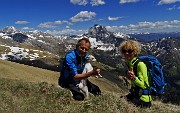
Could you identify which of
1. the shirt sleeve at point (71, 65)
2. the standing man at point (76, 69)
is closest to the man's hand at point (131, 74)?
the standing man at point (76, 69)

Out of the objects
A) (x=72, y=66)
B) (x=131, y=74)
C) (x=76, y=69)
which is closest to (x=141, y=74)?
(x=131, y=74)

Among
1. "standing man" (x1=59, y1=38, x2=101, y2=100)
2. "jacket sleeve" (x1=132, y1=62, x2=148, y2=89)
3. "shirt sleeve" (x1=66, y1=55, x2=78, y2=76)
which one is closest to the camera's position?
"jacket sleeve" (x1=132, y1=62, x2=148, y2=89)

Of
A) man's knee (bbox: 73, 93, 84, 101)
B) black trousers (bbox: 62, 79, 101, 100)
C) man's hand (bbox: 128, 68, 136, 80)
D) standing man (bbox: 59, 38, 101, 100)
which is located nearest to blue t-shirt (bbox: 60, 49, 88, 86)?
standing man (bbox: 59, 38, 101, 100)

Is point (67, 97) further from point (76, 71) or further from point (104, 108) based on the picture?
point (104, 108)

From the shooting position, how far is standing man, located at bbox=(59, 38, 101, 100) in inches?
522

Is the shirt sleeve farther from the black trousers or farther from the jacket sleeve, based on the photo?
the jacket sleeve

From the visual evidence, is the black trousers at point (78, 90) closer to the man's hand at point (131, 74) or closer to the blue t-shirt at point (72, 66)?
the blue t-shirt at point (72, 66)

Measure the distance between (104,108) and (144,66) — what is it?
8.14 feet

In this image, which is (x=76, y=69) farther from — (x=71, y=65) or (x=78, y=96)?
(x=78, y=96)

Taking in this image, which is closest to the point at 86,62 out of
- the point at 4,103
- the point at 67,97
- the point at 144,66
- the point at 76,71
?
the point at 76,71

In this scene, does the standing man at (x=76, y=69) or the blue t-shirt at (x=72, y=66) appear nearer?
the standing man at (x=76, y=69)

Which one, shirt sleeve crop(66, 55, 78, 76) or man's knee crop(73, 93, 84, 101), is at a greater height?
shirt sleeve crop(66, 55, 78, 76)

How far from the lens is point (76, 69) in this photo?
44.7 feet

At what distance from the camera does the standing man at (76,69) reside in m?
13.3
